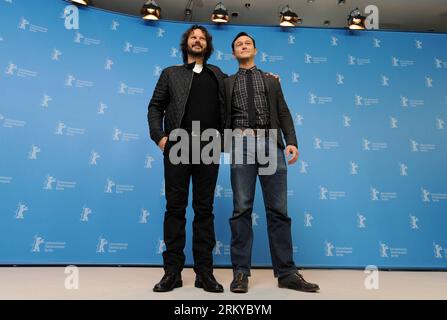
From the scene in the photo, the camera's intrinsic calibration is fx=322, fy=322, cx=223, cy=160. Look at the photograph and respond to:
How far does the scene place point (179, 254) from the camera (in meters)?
1.84

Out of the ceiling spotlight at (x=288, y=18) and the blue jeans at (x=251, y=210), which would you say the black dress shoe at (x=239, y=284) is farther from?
the ceiling spotlight at (x=288, y=18)

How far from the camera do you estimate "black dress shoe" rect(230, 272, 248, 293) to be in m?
1.81

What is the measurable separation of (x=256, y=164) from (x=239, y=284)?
709 mm

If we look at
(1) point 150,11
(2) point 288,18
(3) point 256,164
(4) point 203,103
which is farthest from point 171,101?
(2) point 288,18

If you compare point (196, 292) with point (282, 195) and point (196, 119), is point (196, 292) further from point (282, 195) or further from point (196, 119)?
point (196, 119)

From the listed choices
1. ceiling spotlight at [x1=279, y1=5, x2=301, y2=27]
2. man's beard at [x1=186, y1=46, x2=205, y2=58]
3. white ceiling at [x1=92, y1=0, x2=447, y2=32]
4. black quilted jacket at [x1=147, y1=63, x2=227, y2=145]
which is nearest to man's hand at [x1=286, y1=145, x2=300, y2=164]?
black quilted jacket at [x1=147, y1=63, x2=227, y2=145]

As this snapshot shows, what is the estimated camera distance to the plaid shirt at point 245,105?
6.57 ft

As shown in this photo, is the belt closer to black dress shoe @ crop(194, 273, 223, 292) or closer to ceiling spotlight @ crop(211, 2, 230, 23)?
black dress shoe @ crop(194, 273, 223, 292)

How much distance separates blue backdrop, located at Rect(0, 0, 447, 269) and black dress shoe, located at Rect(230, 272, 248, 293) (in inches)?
37.1

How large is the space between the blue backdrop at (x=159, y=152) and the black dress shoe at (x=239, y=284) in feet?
3.09

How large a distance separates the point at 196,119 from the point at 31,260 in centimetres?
185

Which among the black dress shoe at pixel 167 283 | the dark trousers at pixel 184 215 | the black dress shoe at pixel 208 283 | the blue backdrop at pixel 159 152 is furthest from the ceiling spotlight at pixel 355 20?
the black dress shoe at pixel 167 283

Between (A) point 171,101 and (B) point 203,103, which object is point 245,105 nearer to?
(B) point 203,103
